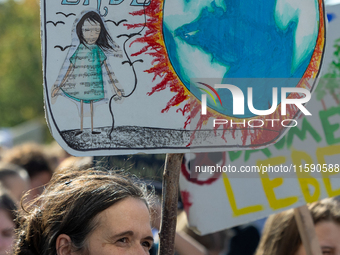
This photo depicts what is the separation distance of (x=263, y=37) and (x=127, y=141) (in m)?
0.56

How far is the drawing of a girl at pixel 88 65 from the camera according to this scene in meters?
1.29

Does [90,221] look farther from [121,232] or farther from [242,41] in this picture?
[242,41]

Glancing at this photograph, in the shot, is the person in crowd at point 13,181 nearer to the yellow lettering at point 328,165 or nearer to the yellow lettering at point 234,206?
the yellow lettering at point 234,206

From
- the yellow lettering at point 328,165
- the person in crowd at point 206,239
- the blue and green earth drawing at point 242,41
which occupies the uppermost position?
the blue and green earth drawing at point 242,41

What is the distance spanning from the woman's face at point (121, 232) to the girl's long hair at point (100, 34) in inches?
18.7

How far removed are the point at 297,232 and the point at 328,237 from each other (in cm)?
13

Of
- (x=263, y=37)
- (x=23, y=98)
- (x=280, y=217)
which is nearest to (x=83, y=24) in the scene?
(x=263, y=37)

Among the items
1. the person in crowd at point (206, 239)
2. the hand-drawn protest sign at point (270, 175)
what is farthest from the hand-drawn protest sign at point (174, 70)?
the person in crowd at point (206, 239)

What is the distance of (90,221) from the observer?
1.34 meters

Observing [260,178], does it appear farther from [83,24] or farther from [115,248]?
[83,24]

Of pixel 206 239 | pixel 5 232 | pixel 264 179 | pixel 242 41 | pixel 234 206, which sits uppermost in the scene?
pixel 242 41

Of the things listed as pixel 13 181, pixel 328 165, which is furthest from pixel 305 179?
pixel 13 181

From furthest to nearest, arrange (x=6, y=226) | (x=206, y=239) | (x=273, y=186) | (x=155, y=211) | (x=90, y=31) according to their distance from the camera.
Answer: (x=206, y=239) → (x=6, y=226) → (x=273, y=186) → (x=155, y=211) → (x=90, y=31)

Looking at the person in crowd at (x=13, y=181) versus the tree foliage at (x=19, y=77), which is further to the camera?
the tree foliage at (x=19, y=77)
